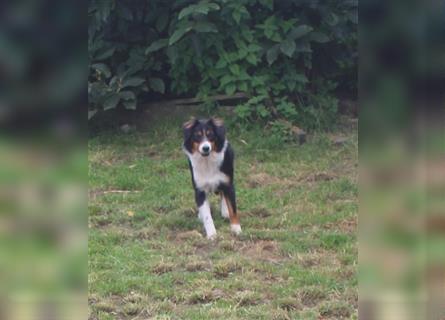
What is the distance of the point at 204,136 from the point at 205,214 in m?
0.64

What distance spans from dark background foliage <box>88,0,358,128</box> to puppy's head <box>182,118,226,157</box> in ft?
9.40

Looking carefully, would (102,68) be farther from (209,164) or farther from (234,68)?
(209,164)

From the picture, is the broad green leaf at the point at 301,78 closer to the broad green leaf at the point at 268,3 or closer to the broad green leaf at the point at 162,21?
the broad green leaf at the point at 268,3

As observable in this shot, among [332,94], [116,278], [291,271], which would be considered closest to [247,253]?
[291,271]

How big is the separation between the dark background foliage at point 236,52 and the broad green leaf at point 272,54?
0.05 ft

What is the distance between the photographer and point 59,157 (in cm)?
160

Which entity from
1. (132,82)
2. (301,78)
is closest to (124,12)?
(132,82)

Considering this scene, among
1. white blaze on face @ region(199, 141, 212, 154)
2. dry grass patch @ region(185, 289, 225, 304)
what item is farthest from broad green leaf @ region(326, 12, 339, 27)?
dry grass patch @ region(185, 289, 225, 304)

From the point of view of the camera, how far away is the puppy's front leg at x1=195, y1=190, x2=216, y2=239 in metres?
6.11

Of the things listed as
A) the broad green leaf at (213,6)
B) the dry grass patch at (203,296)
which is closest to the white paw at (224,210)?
the dry grass patch at (203,296)

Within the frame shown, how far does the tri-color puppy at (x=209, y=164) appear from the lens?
627cm

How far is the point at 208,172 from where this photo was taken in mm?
6379

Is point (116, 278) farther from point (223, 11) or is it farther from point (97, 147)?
point (223, 11)

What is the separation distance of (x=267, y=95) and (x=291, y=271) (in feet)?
14.9
